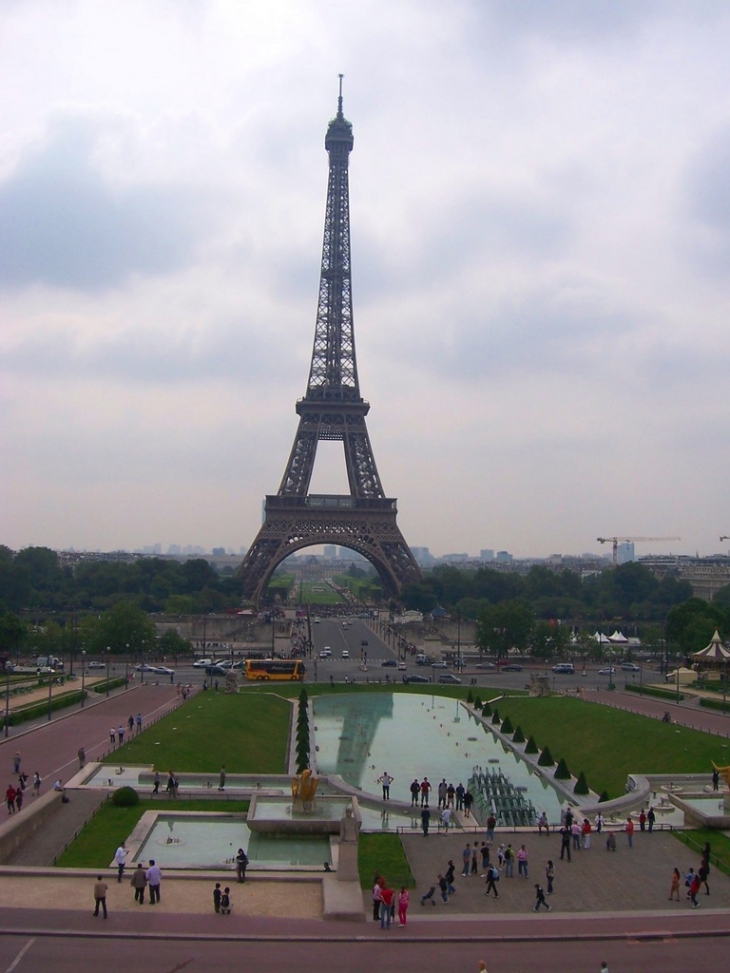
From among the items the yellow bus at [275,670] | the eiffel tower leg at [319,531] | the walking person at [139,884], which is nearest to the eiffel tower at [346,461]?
the eiffel tower leg at [319,531]

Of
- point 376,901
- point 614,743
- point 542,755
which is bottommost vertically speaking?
point 542,755

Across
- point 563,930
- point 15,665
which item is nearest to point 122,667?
point 15,665

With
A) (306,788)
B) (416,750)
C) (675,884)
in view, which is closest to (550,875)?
(675,884)

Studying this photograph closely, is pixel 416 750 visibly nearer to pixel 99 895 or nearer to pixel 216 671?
pixel 99 895

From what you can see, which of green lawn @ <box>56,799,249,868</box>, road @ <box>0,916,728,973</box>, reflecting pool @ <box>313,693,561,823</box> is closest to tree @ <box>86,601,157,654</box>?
reflecting pool @ <box>313,693,561,823</box>

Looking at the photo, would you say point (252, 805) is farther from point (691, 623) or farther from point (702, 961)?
point (691, 623)
